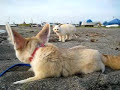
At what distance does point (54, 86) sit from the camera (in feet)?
9.89

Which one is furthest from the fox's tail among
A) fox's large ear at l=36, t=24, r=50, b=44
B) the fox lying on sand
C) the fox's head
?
the fox's head

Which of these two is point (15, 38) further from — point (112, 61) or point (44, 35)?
point (112, 61)

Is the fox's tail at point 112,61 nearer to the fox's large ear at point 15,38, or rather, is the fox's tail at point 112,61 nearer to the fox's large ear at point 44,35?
the fox's large ear at point 44,35

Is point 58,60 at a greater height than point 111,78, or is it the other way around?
point 58,60

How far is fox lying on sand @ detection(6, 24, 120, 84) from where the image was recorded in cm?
329

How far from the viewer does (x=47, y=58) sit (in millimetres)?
3309

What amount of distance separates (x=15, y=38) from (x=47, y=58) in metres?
0.69

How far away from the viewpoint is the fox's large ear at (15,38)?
315 centimetres

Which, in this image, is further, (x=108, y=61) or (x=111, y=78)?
(x=108, y=61)

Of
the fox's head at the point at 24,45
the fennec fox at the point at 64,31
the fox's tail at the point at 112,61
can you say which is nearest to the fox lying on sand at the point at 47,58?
the fox's head at the point at 24,45

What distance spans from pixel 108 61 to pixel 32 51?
74.1 inches

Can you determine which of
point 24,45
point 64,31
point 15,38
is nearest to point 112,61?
point 24,45

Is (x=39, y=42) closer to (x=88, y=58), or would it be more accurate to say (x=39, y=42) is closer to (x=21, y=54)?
(x=21, y=54)

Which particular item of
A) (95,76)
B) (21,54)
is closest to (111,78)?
(95,76)
